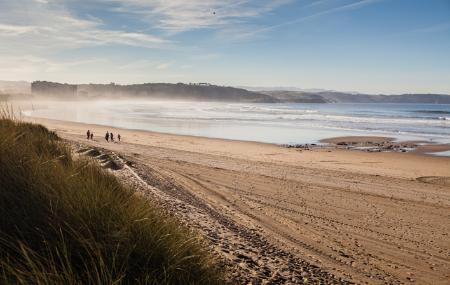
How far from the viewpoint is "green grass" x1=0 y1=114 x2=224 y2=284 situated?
116 inches

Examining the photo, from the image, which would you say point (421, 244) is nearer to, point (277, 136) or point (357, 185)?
point (357, 185)

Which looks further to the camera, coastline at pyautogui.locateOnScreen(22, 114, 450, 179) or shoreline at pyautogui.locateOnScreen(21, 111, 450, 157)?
shoreline at pyautogui.locateOnScreen(21, 111, 450, 157)

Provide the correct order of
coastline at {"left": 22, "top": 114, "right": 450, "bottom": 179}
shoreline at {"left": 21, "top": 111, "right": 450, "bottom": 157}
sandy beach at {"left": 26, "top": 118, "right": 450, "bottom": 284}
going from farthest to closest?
shoreline at {"left": 21, "top": 111, "right": 450, "bottom": 157}
coastline at {"left": 22, "top": 114, "right": 450, "bottom": 179}
sandy beach at {"left": 26, "top": 118, "right": 450, "bottom": 284}

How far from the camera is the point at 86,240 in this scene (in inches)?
120

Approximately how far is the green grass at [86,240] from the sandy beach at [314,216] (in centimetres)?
138

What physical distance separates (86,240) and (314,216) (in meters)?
7.36

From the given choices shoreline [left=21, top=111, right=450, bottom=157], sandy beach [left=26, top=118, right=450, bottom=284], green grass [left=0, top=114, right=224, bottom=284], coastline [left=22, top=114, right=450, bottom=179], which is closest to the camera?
green grass [left=0, top=114, right=224, bottom=284]

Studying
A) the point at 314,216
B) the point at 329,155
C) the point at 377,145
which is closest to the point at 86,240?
the point at 314,216

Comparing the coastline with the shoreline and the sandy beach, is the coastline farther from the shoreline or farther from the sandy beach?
the sandy beach

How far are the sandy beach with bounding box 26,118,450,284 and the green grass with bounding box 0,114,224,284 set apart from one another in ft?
4.52

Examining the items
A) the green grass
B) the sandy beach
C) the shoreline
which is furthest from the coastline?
the green grass

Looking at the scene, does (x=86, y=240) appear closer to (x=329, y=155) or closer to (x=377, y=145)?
(x=329, y=155)

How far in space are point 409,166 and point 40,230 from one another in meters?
20.3

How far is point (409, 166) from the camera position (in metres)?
20.5
